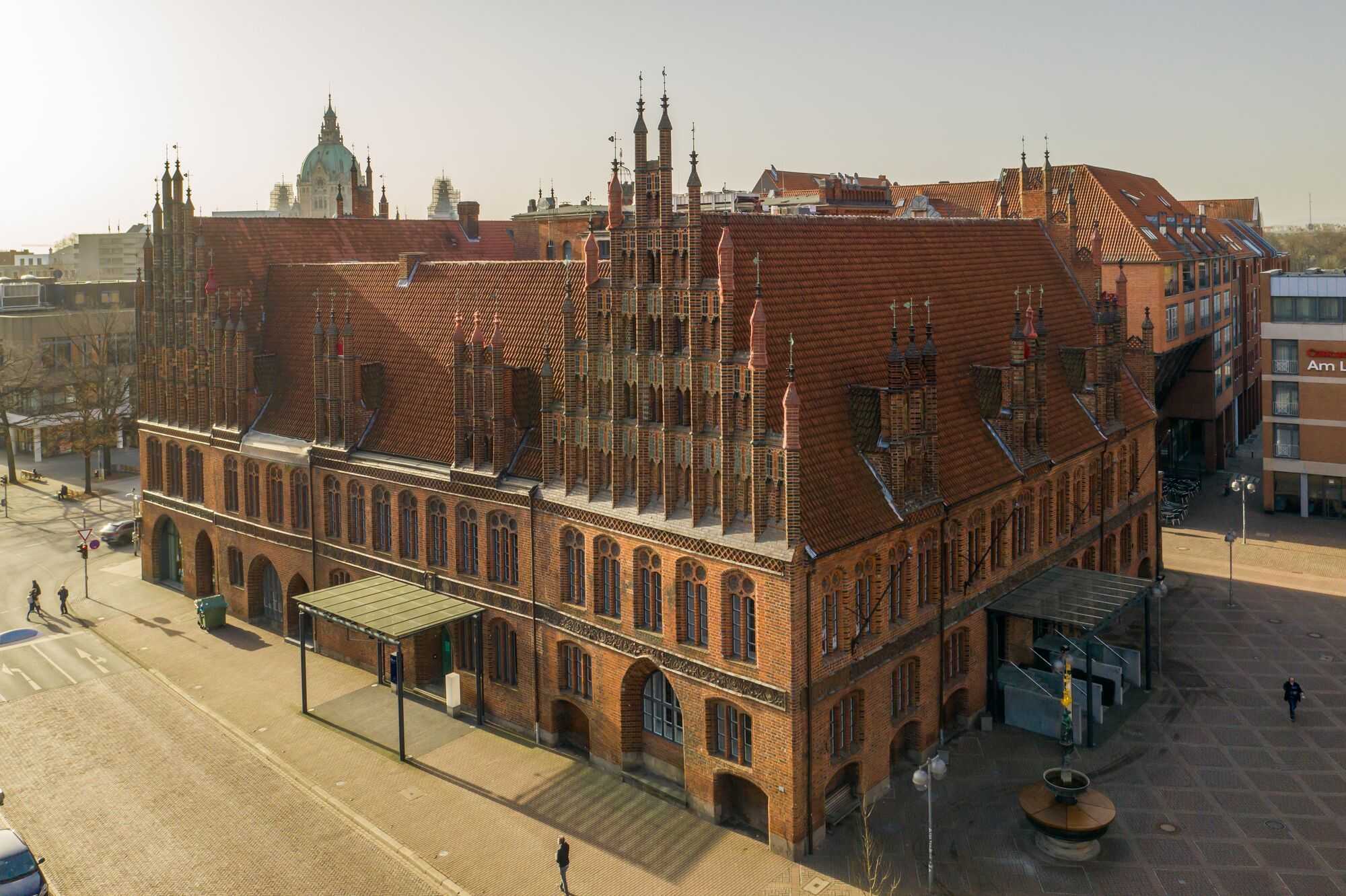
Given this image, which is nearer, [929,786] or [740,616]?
[929,786]

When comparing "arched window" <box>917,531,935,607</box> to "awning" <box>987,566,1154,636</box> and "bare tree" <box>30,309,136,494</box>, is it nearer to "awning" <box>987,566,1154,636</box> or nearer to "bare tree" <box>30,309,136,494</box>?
"awning" <box>987,566,1154,636</box>

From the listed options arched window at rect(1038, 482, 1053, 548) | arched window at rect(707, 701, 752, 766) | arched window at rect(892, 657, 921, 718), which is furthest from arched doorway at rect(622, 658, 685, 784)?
arched window at rect(1038, 482, 1053, 548)

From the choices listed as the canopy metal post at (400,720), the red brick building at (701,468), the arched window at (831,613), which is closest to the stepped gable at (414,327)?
the red brick building at (701,468)

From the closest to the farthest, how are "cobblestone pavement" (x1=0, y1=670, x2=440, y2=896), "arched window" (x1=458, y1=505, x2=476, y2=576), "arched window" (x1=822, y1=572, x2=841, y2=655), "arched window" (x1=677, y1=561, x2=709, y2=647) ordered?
"cobblestone pavement" (x1=0, y1=670, x2=440, y2=896) → "arched window" (x1=822, y1=572, x2=841, y2=655) → "arched window" (x1=677, y1=561, x2=709, y2=647) → "arched window" (x1=458, y1=505, x2=476, y2=576)

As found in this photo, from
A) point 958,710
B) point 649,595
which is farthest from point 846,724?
point 958,710

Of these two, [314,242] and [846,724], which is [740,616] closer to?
[846,724]

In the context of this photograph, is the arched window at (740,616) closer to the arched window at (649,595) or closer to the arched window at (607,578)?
the arched window at (649,595)
